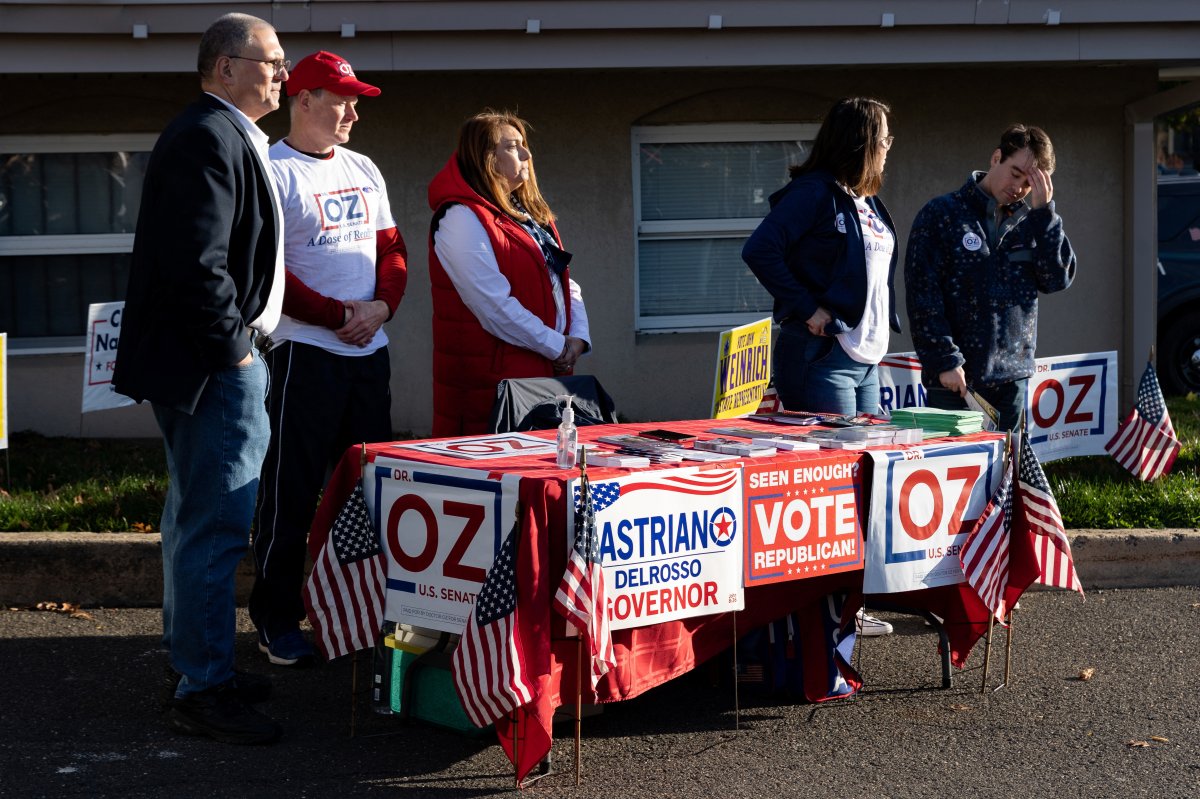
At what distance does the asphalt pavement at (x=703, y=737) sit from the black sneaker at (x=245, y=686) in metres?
0.05

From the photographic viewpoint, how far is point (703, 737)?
4.73 m

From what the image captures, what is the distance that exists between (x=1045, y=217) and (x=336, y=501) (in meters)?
3.20

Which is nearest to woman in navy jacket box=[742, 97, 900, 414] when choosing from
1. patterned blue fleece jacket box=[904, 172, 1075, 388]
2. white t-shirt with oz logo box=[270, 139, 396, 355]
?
patterned blue fleece jacket box=[904, 172, 1075, 388]

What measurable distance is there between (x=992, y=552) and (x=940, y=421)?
50 cm

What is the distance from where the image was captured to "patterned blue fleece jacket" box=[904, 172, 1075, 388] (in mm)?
5969

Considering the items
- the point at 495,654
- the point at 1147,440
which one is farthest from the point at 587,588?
the point at 1147,440

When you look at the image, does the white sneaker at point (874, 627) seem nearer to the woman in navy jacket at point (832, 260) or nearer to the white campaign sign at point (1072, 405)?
the woman in navy jacket at point (832, 260)

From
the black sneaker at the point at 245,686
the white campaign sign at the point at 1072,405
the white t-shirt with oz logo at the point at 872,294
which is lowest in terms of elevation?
the black sneaker at the point at 245,686

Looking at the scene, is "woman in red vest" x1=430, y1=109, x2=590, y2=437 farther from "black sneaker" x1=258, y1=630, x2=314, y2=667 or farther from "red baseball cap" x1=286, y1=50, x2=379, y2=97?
"black sneaker" x1=258, y1=630, x2=314, y2=667

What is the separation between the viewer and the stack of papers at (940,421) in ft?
17.0

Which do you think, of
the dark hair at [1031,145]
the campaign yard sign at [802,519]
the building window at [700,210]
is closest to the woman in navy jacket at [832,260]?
the dark hair at [1031,145]

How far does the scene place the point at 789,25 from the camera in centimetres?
857

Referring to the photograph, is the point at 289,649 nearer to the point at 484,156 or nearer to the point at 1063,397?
the point at 484,156

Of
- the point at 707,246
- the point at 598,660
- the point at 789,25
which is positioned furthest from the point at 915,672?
the point at 707,246
